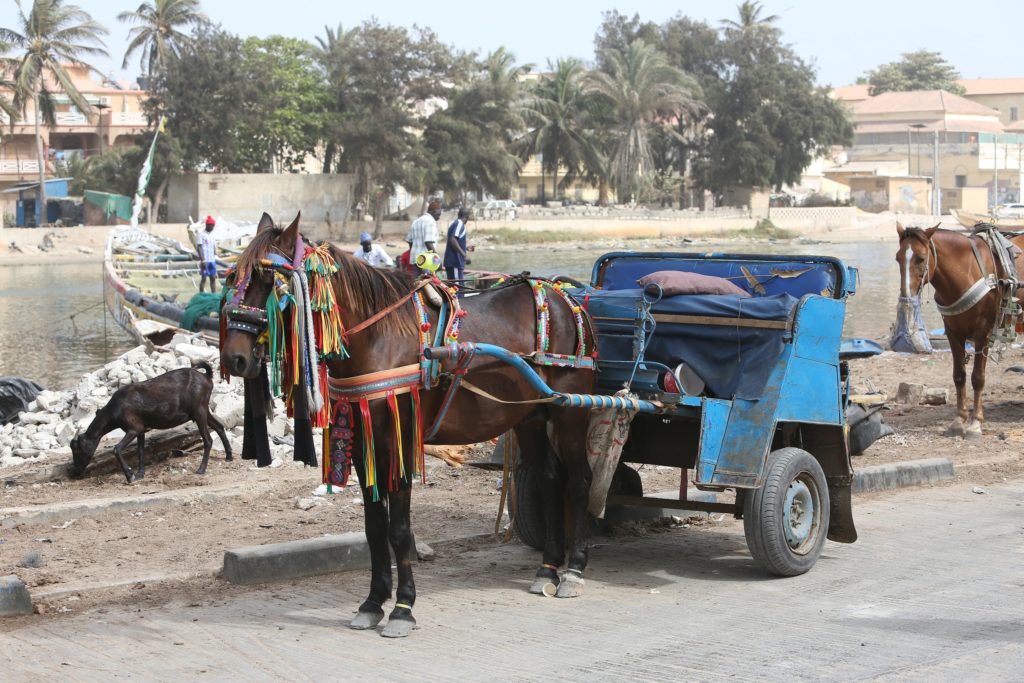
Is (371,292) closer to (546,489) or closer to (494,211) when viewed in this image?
(546,489)

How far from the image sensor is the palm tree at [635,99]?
70125mm

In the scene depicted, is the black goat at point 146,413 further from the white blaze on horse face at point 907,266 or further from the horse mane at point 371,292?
the white blaze on horse face at point 907,266

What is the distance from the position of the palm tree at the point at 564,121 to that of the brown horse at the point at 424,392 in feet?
214

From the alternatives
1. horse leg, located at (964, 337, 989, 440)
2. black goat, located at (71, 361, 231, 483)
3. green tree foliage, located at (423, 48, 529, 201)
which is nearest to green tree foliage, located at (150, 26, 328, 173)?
green tree foliage, located at (423, 48, 529, 201)

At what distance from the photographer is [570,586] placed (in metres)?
6.96

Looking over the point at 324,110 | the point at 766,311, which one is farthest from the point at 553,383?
the point at 324,110

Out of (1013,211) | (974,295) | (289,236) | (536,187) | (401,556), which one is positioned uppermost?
(536,187)

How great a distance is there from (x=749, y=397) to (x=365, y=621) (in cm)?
254

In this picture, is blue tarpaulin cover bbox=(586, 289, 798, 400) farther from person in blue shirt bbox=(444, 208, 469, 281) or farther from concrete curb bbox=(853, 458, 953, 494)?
person in blue shirt bbox=(444, 208, 469, 281)

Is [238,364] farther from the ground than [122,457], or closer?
farther from the ground

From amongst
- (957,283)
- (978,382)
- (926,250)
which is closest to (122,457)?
(926,250)

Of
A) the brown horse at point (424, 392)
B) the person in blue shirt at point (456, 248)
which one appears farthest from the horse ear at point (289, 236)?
the person in blue shirt at point (456, 248)

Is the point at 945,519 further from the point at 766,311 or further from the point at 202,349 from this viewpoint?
the point at 202,349

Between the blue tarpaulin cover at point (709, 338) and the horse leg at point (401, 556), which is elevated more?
the blue tarpaulin cover at point (709, 338)
